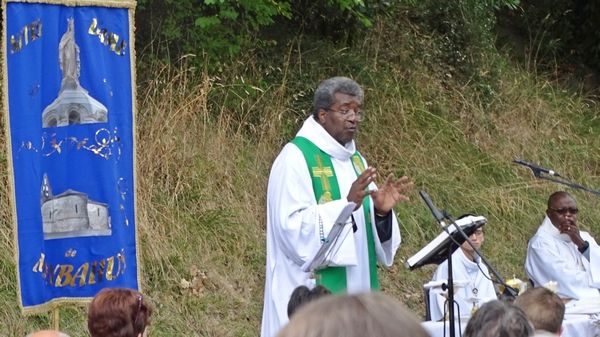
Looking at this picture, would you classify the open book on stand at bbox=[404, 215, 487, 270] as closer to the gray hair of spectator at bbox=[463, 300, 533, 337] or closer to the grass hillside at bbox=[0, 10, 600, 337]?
the gray hair of spectator at bbox=[463, 300, 533, 337]

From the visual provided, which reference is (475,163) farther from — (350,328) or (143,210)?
(350,328)

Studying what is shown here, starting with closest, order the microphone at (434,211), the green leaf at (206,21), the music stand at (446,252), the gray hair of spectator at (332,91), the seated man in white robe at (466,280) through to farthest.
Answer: the microphone at (434,211) < the music stand at (446,252) < the gray hair of spectator at (332,91) < the seated man in white robe at (466,280) < the green leaf at (206,21)

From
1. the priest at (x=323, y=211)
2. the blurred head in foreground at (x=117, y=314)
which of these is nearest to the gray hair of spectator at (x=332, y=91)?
the priest at (x=323, y=211)

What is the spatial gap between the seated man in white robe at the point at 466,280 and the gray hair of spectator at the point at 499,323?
10.9 feet

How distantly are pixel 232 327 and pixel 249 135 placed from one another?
3.21 meters

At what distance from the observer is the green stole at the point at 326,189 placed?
6.93m

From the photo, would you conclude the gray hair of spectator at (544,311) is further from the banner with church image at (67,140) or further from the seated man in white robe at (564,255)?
the seated man in white robe at (564,255)

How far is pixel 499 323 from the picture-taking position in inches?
191

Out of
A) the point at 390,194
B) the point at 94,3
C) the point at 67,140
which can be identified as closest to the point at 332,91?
the point at 390,194

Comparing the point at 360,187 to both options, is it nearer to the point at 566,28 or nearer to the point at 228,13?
the point at 228,13

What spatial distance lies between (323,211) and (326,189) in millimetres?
422

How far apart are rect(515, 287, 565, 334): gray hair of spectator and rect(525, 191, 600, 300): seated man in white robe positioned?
3.91 m

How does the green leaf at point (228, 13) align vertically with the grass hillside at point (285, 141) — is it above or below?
above

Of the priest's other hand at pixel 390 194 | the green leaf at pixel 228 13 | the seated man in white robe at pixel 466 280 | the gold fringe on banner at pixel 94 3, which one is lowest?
the seated man in white robe at pixel 466 280
